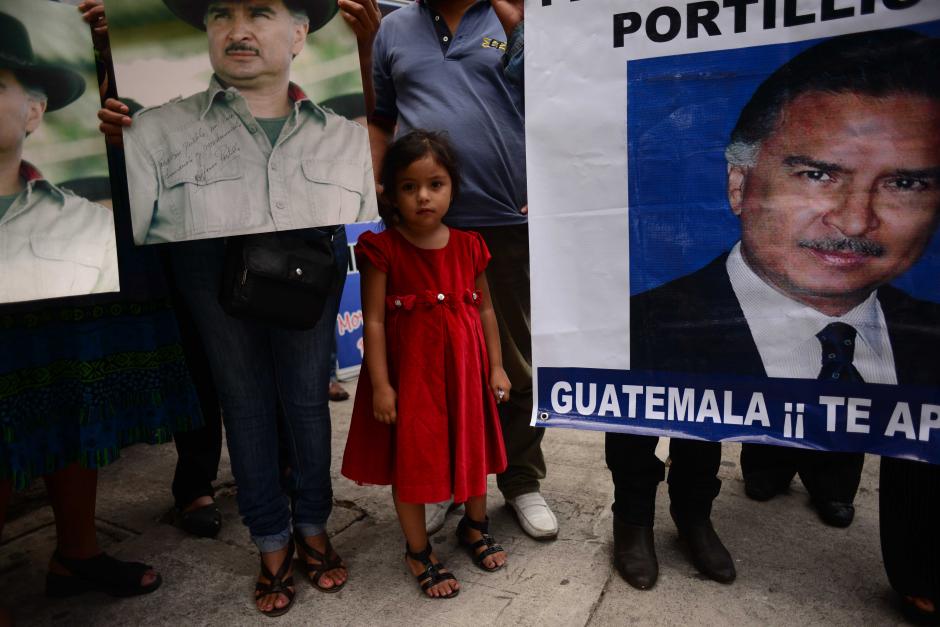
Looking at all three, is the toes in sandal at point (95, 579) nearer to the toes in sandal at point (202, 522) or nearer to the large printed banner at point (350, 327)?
the toes in sandal at point (202, 522)

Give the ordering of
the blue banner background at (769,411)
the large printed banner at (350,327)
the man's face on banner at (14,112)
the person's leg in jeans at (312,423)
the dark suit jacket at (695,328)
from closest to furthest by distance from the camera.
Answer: the man's face on banner at (14,112) < the blue banner background at (769,411) < the dark suit jacket at (695,328) < the person's leg in jeans at (312,423) < the large printed banner at (350,327)

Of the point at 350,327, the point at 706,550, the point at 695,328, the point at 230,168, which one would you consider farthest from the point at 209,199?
the point at 350,327

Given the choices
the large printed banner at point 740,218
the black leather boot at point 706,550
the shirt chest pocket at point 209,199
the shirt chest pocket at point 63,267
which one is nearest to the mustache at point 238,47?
the shirt chest pocket at point 209,199

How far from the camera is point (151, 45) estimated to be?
5.39 ft

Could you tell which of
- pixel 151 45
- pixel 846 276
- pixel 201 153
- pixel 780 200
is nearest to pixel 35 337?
pixel 201 153

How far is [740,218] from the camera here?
1.71 metres

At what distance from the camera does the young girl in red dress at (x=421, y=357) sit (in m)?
2.04

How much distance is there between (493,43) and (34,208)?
1.39m

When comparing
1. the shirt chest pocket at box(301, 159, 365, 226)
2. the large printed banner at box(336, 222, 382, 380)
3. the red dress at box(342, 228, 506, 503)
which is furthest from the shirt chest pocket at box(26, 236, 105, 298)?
the large printed banner at box(336, 222, 382, 380)

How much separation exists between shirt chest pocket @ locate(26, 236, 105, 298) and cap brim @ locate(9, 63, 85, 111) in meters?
0.30

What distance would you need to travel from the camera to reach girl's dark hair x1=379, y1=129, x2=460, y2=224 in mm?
2027

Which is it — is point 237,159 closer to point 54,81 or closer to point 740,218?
point 54,81

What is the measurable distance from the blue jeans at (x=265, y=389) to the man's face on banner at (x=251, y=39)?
47cm

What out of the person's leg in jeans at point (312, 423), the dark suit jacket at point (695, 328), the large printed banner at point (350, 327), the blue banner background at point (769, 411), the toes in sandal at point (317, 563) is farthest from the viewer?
the large printed banner at point (350, 327)
